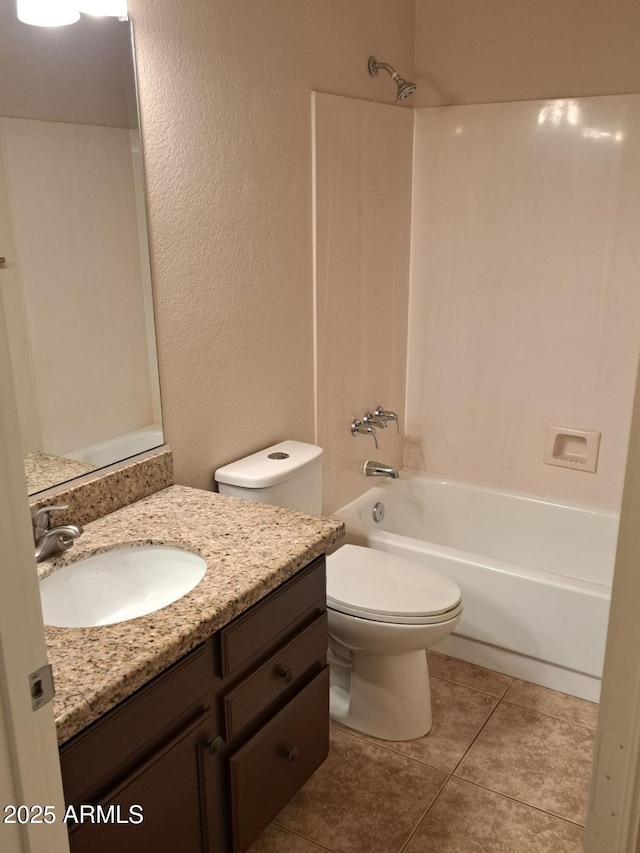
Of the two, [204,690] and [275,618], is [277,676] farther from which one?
[204,690]

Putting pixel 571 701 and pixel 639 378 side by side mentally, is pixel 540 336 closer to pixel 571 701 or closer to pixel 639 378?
pixel 571 701

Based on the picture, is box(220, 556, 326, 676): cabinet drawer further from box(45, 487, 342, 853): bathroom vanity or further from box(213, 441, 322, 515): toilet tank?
box(213, 441, 322, 515): toilet tank

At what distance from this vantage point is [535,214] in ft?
9.43

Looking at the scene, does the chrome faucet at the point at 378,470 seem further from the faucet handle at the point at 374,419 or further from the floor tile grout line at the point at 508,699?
the floor tile grout line at the point at 508,699

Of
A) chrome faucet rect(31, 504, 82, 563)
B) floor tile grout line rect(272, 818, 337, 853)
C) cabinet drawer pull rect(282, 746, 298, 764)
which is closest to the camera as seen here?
chrome faucet rect(31, 504, 82, 563)

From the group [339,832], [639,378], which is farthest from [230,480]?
[639,378]

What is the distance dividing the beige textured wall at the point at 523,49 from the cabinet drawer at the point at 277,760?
2.17m

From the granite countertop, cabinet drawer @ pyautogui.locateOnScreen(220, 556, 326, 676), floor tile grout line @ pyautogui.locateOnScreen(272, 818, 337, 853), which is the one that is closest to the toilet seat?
cabinet drawer @ pyautogui.locateOnScreen(220, 556, 326, 676)

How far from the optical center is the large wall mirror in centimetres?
164

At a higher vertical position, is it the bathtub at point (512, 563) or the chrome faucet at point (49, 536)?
the chrome faucet at point (49, 536)

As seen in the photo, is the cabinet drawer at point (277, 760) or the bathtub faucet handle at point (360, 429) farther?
the bathtub faucet handle at point (360, 429)

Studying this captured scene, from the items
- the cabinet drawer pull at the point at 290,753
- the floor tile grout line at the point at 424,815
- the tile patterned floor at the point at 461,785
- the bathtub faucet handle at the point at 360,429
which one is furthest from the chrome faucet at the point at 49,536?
the bathtub faucet handle at the point at 360,429

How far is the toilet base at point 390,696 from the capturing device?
2250mm

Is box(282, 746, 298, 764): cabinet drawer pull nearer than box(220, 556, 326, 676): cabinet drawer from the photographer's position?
No
